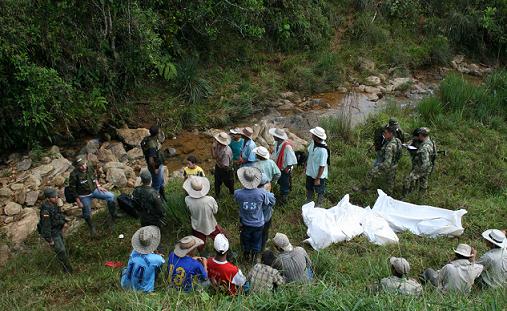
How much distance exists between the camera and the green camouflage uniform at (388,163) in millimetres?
7434

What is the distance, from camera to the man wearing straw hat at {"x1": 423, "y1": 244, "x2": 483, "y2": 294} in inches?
196

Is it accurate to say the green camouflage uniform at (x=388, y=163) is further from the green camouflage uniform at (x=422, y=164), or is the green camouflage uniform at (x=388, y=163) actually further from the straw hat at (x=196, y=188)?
the straw hat at (x=196, y=188)

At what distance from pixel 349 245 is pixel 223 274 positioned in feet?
8.26

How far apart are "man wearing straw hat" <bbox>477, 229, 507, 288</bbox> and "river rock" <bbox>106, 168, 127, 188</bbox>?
6.25 m

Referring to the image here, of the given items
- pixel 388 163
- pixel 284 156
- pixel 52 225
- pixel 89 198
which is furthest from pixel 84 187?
pixel 388 163

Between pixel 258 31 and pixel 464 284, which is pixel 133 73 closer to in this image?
pixel 258 31

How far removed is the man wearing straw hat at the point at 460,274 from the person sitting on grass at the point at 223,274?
205 centimetres

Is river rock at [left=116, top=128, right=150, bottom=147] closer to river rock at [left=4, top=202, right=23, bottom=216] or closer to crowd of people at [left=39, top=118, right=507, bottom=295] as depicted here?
river rock at [left=4, top=202, right=23, bottom=216]

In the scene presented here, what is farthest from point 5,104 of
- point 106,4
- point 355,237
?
point 355,237

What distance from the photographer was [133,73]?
11367mm

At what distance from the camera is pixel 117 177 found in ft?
29.9

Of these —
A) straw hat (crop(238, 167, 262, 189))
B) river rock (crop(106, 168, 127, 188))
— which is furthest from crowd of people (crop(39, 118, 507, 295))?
river rock (crop(106, 168, 127, 188))

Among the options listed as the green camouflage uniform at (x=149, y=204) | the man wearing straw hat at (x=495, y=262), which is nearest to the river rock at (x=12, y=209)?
the green camouflage uniform at (x=149, y=204)

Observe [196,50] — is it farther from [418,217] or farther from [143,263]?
[143,263]
